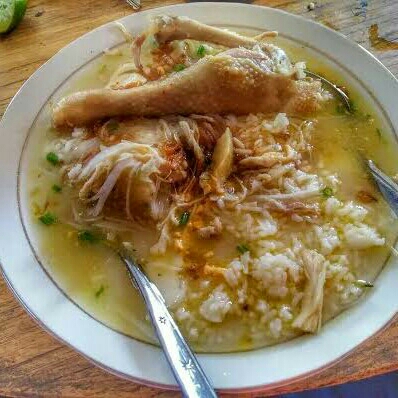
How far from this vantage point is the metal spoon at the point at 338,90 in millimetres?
2198

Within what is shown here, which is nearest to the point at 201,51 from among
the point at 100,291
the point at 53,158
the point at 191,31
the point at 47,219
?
the point at 191,31

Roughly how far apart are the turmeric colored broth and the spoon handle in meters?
0.07

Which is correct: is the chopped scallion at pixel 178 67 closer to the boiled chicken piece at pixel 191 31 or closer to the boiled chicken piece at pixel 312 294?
the boiled chicken piece at pixel 191 31

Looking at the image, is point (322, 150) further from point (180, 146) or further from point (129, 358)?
point (129, 358)

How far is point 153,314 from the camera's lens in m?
1.52

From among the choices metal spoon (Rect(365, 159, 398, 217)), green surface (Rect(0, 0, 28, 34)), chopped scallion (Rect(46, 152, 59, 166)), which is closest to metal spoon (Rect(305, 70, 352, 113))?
metal spoon (Rect(365, 159, 398, 217))

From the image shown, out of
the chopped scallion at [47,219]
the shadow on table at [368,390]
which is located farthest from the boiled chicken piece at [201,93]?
the shadow on table at [368,390]

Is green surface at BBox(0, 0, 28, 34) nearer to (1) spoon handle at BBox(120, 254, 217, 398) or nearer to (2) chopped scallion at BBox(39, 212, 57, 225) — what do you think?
(2) chopped scallion at BBox(39, 212, 57, 225)

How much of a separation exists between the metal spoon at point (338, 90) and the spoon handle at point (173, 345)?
116 cm

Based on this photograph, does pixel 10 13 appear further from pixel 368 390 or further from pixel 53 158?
pixel 368 390

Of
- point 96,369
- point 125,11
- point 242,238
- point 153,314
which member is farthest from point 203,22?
point 96,369

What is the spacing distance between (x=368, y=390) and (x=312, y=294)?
126cm

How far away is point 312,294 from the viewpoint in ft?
5.30

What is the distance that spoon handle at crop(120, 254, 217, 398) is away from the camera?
4.28 ft
